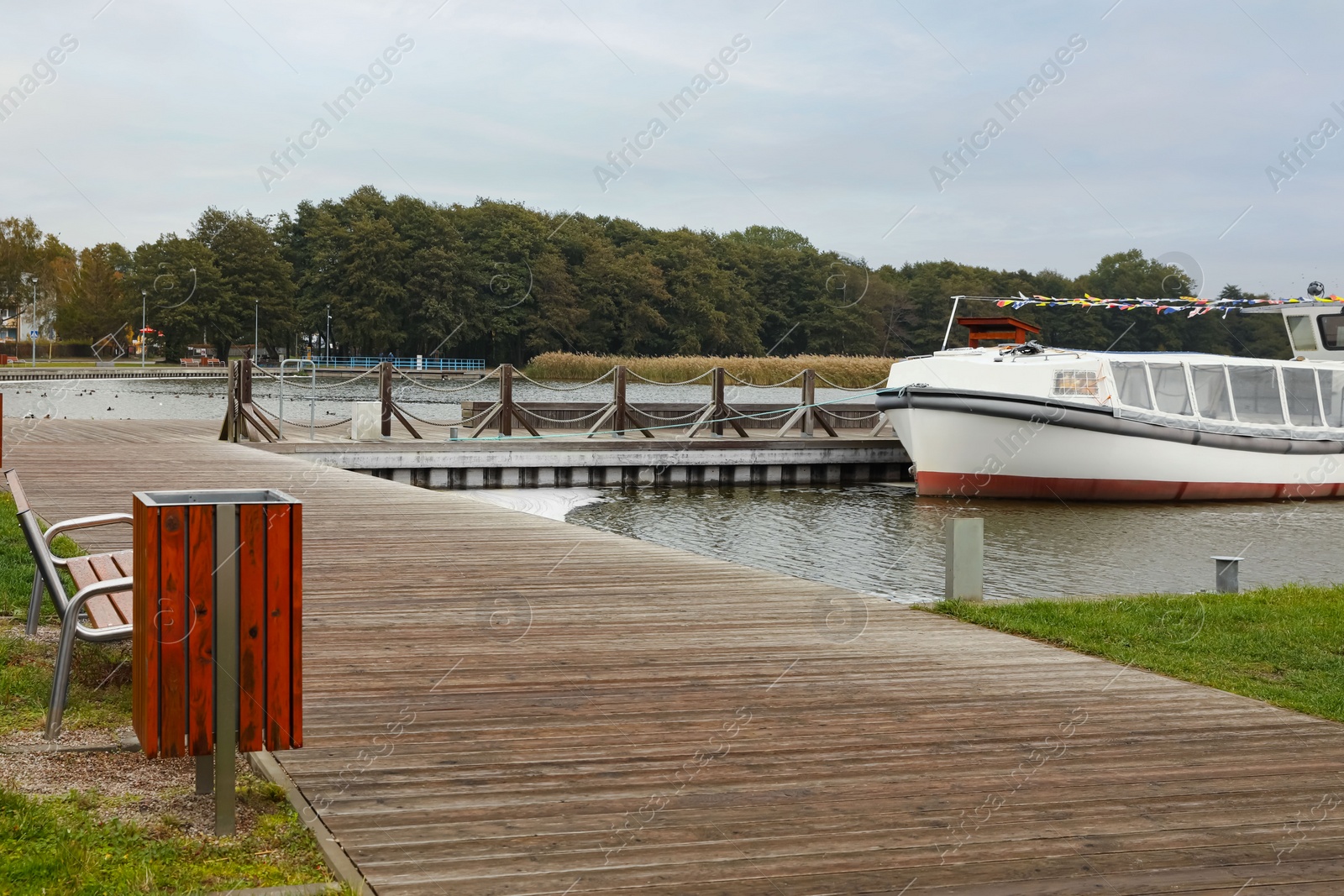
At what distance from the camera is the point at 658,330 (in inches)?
3713

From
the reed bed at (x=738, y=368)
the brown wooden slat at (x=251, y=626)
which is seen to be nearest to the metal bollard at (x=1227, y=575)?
the brown wooden slat at (x=251, y=626)

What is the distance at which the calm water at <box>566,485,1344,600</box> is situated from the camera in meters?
13.2

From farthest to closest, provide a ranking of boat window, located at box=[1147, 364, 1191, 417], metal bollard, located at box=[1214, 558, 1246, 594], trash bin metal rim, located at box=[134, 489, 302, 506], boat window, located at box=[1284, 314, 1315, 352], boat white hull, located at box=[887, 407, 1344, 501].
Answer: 1. boat window, located at box=[1284, 314, 1315, 352]
2. boat window, located at box=[1147, 364, 1191, 417]
3. boat white hull, located at box=[887, 407, 1344, 501]
4. metal bollard, located at box=[1214, 558, 1246, 594]
5. trash bin metal rim, located at box=[134, 489, 302, 506]

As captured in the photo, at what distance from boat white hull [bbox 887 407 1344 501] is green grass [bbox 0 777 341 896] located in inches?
723

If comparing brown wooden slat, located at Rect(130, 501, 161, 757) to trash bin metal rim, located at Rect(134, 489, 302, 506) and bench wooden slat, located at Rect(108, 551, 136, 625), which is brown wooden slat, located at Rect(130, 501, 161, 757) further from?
bench wooden slat, located at Rect(108, 551, 136, 625)

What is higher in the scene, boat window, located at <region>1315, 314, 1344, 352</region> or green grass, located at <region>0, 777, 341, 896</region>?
boat window, located at <region>1315, 314, 1344, 352</region>

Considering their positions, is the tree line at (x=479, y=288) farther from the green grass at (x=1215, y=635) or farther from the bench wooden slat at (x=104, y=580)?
the bench wooden slat at (x=104, y=580)

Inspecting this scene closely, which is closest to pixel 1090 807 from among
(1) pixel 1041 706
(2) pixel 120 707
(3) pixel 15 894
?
(1) pixel 1041 706

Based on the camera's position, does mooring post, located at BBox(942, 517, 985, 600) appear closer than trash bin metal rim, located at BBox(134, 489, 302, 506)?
No

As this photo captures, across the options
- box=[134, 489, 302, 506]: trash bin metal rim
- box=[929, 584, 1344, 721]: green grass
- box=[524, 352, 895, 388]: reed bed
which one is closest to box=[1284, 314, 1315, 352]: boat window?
box=[524, 352, 895, 388]: reed bed

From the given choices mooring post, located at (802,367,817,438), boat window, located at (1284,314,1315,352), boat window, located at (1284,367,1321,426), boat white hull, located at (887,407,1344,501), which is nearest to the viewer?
boat white hull, located at (887,407,1344,501)

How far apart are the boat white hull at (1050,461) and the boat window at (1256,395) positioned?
888 millimetres

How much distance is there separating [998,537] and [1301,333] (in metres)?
11.9

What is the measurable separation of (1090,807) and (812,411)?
23142 mm
